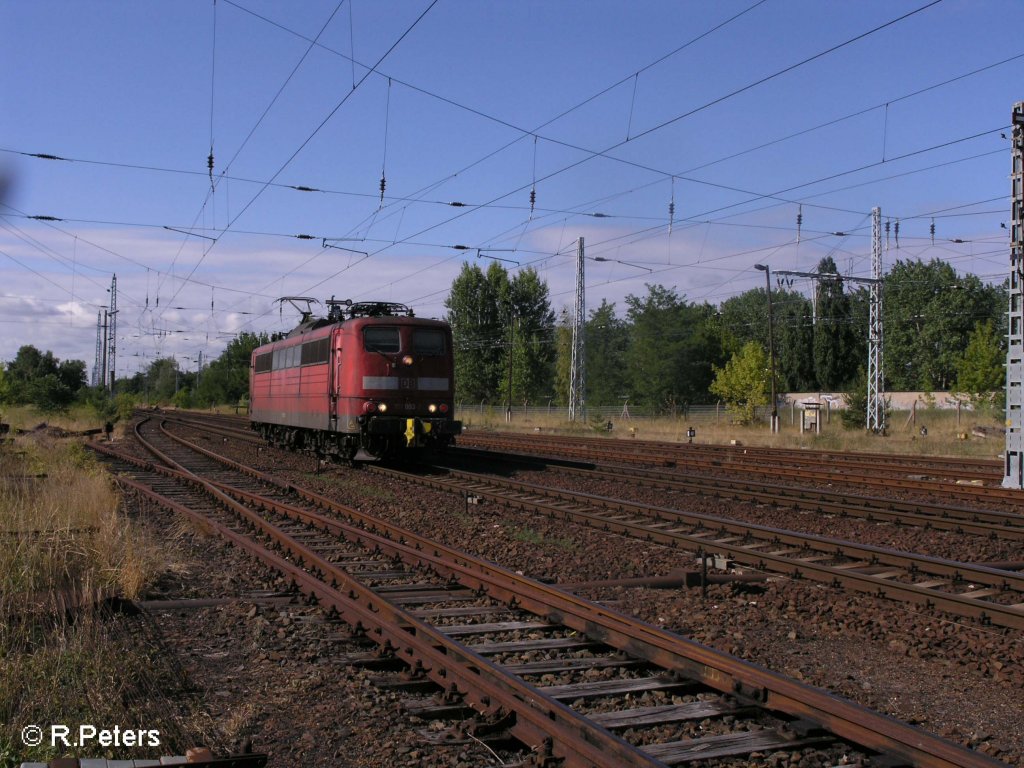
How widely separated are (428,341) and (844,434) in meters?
19.1

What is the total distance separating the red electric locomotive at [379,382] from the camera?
1909cm

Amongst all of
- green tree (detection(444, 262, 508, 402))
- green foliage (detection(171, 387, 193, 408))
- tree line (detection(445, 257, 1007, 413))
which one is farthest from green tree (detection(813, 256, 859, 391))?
green foliage (detection(171, 387, 193, 408))

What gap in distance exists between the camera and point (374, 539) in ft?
33.6

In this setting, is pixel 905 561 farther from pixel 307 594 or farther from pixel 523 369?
pixel 523 369

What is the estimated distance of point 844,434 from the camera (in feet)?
108

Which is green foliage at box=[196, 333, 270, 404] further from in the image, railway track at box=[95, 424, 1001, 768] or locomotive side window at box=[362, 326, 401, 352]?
railway track at box=[95, 424, 1001, 768]

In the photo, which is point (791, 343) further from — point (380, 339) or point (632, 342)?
point (380, 339)

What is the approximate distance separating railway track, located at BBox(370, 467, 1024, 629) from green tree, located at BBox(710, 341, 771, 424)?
36.0 m

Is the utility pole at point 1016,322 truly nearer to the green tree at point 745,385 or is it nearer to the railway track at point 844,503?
the railway track at point 844,503

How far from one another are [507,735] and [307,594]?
12.1 feet

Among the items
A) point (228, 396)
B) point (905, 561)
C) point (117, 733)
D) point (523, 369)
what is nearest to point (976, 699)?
point (905, 561)

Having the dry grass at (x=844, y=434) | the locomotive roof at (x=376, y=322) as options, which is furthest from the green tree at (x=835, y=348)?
the locomotive roof at (x=376, y=322)

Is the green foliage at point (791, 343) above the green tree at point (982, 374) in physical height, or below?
above

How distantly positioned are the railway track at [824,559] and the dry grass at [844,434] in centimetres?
1607
